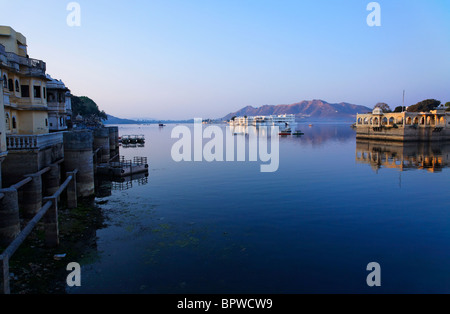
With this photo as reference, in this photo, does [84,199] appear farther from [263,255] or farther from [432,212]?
[432,212]

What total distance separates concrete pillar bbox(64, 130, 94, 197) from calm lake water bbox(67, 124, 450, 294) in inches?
105

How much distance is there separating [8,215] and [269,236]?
651 inches

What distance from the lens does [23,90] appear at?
105ft

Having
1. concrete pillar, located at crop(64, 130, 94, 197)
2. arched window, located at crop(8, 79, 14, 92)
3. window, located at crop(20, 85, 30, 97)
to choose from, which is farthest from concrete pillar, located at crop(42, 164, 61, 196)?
window, located at crop(20, 85, 30, 97)

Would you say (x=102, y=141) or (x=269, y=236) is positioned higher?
(x=102, y=141)

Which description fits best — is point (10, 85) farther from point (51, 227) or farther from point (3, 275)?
point (3, 275)

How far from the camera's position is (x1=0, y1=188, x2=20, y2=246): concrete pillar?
55.1 ft

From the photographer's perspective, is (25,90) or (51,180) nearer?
(51,180)

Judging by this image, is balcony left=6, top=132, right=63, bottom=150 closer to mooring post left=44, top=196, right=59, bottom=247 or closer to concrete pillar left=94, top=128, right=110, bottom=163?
mooring post left=44, top=196, right=59, bottom=247

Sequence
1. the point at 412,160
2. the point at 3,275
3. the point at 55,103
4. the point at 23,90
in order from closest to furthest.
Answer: the point at 3,275 < the point at 23,90 < the point at 55,103 < the point at 412,160

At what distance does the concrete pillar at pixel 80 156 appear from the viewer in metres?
29.7

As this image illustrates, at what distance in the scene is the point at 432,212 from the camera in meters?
29.4

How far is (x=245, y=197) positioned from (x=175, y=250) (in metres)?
15.1

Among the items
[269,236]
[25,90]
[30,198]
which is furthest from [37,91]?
[269,236]
